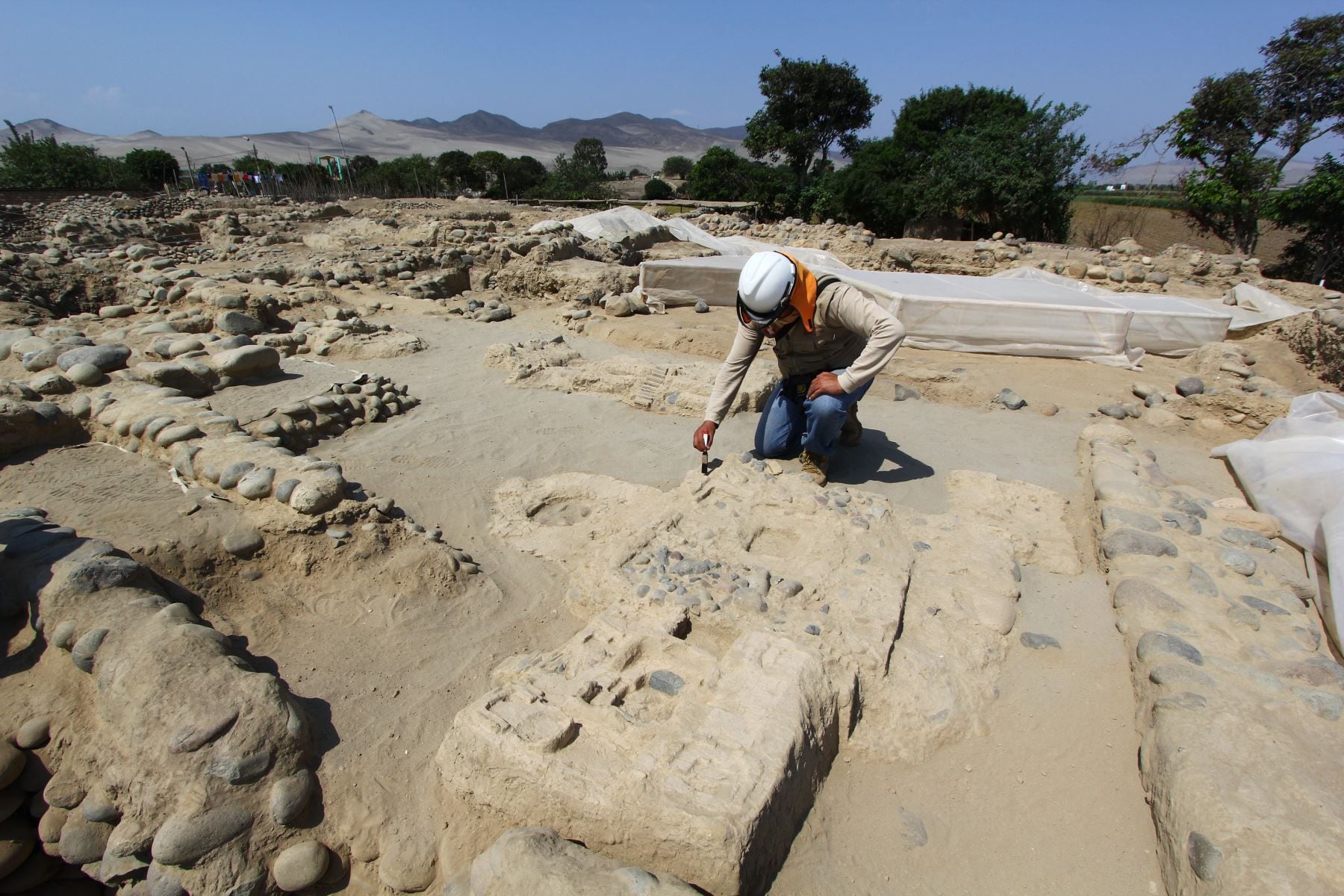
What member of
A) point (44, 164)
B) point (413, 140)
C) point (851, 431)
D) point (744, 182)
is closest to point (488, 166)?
point (744, 182)

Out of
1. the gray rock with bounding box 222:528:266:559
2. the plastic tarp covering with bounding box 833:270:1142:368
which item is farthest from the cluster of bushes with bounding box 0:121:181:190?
the plastic tarp covering with bounding box 833:270:1142:368

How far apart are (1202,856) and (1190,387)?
496 cm

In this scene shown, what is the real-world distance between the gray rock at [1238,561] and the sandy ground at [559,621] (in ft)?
1.74

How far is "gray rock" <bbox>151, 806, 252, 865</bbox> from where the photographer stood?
6.17ft

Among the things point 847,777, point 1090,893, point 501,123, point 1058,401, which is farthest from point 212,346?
point 501,123

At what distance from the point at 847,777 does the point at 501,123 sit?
171 meters

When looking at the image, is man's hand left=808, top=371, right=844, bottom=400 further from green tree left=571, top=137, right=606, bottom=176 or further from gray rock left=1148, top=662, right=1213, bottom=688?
green tree left=571, top=137, right=606, bottom=176

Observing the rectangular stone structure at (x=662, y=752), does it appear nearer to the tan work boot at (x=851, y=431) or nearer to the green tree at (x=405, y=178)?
the tan work boot at (x=851, y=431)

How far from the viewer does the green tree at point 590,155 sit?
34250 mm

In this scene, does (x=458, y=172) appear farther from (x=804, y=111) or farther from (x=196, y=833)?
(x=196, y=833)

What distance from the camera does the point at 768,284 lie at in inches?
133

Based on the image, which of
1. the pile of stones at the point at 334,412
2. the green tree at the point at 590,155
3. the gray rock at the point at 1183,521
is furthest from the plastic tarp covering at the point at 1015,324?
the green tree at the point at 590,155

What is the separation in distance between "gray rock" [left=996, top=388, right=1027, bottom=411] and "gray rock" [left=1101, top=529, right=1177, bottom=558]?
2451 mm

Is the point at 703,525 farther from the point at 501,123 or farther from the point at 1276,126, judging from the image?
the point at 501,123
